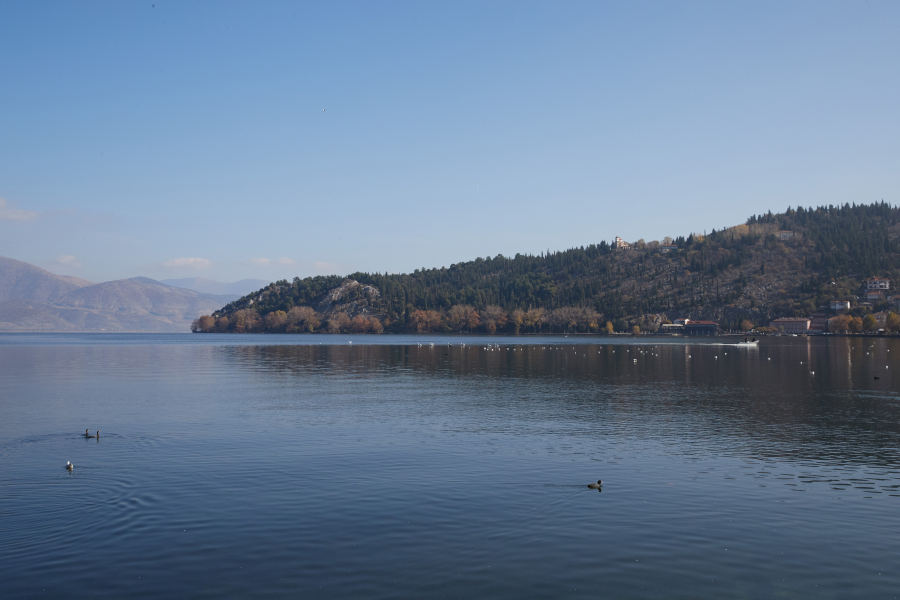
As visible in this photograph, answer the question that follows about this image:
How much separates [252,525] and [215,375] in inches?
2927

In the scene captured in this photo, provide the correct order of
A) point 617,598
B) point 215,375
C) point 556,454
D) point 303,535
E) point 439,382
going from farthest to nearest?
point 215,375 < point 439,382 < point 556,454 < point 303,535 < point 617,598

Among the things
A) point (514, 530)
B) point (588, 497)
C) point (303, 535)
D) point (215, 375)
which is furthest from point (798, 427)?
point (215, 375)

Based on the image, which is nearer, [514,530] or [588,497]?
[514,530]

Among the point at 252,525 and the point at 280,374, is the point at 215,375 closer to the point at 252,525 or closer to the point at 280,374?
the point at 280,374

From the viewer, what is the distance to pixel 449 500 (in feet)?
87.5

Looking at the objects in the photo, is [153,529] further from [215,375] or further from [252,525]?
[215,375]

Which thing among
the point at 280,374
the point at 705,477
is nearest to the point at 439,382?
the point at 280,374

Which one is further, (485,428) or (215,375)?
(215,375)

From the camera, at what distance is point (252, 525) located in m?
23.3

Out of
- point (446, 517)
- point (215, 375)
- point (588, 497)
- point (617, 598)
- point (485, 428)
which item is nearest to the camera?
point (617, 598)

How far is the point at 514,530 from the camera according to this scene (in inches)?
900

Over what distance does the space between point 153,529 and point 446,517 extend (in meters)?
11.3

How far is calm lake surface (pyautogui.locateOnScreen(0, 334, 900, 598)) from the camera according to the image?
61.3 ft

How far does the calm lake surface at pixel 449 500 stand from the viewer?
18.7m
